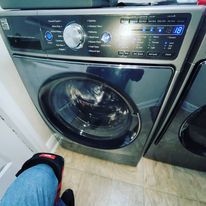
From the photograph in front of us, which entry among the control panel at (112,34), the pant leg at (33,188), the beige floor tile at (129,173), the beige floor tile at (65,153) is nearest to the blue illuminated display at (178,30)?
the control panel at (112,34)

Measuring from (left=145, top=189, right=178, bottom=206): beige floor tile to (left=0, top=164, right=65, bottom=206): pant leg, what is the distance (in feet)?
2.09

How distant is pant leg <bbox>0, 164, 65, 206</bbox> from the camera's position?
43 cm

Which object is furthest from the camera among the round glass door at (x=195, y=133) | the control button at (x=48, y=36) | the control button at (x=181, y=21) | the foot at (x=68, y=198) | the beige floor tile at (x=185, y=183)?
the beige floor tile at (x=185, y=183)

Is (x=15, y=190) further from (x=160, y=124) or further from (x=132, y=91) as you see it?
(x=160, y=124)

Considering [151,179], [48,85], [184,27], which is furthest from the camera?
[151,179]

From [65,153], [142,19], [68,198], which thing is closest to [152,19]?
[142,19]

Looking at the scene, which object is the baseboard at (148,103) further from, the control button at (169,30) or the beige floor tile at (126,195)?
the beige floor tile at (126,195)

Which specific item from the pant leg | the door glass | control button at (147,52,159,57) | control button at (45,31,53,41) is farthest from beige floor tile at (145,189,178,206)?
control button at (45,31,53,41)

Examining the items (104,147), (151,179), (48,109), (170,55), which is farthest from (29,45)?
(151,179)

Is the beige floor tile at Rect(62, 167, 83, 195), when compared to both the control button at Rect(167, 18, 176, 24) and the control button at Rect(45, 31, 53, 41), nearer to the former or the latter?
the control button at Rect(45, 31, 53, 41)

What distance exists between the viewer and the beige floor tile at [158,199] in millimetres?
887

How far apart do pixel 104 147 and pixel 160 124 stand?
0.33m

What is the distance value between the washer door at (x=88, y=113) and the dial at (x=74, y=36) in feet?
0.56

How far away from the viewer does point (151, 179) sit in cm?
98
